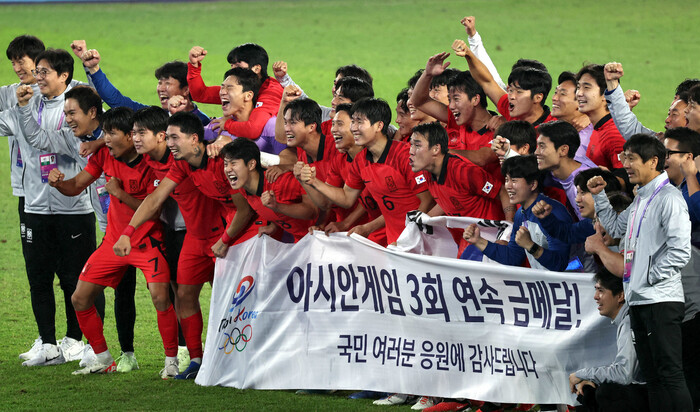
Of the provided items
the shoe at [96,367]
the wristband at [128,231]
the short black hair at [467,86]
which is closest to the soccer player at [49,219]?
the shoe at [96,367]

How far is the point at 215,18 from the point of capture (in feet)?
98.6

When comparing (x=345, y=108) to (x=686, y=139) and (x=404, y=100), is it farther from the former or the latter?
(x=686, y=139)

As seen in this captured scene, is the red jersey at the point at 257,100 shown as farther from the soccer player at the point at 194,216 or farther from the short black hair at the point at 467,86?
the short black hair at the point at 467,86

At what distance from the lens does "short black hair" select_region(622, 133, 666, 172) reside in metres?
5.40

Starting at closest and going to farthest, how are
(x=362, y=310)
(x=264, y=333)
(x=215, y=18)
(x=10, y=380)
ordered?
(x=362, y=310) → (x=264, y=333) → (x=10, y=380) → (x=215, y=18)

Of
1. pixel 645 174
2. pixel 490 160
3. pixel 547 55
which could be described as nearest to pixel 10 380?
pixel 490 160

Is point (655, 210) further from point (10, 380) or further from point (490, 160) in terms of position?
point (10, 380)

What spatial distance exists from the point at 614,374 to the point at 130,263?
3946 mm

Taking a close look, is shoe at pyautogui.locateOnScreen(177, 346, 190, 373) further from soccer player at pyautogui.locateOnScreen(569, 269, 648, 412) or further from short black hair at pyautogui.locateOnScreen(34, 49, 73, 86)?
soccer player at pyautogui.locateOnScreen(569, 269, 648, 412)

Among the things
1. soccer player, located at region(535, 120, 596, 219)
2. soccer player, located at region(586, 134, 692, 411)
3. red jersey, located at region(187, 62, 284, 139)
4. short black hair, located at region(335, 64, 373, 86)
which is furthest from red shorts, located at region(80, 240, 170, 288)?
soccer player, located at region(586, 134, 692, 411)

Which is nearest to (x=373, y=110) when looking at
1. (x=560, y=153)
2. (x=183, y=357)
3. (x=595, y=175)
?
(x=560, y=153)

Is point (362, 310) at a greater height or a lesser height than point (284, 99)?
lesser

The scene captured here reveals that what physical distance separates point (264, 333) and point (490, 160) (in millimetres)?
2023

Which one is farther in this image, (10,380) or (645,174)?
(10,380)
